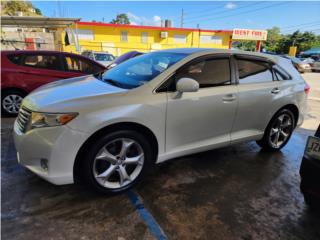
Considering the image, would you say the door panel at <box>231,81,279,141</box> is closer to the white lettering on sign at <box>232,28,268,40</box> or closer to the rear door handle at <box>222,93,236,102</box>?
the rear door handle at <box>222,93,236,102</box>

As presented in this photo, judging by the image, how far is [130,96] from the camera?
2.25 meters

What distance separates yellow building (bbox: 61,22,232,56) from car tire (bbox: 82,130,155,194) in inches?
860

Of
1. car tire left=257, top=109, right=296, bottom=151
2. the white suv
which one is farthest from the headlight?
car tire left=257, top=109, right=296, bottom=151

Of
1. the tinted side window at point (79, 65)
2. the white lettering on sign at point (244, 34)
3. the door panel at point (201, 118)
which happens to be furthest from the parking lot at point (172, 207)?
the white lettering on sign at point (244, 34)

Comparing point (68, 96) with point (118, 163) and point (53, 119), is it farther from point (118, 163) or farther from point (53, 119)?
point (118, 163)

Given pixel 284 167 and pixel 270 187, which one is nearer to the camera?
pixel 270 187

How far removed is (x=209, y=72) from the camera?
109 inches

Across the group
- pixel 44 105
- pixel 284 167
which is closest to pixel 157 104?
pixel 44 105

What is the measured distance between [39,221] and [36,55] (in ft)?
13.5

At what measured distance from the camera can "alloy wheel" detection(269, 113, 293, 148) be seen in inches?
136

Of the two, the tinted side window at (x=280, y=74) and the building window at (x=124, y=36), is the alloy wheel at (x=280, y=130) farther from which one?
the building window at (x=124, y=36)

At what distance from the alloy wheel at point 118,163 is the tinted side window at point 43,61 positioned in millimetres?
3719

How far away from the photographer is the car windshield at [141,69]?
8.41 ft

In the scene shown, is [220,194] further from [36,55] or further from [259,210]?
[36,55]
